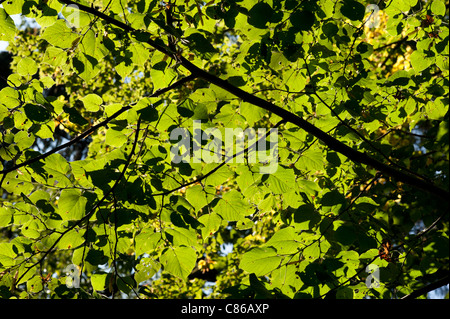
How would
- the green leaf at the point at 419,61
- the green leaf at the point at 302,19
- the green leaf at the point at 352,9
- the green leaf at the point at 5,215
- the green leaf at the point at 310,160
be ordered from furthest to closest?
1. the green leaf at the point at 419,61
2. the green leaf at the point at 310,160
3. the green leaf at the point at 5,215
4. the green leaf at the point at 352,9
5. the green leaf at the point at 302,19

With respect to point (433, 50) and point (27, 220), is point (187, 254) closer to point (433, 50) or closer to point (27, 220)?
point (27, 220)

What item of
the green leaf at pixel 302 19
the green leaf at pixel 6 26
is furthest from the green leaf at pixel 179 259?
the green leaf at pixel 6 26

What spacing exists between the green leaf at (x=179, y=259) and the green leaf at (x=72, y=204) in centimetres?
46

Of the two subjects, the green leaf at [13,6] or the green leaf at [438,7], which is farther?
the green leaf at [438,7]

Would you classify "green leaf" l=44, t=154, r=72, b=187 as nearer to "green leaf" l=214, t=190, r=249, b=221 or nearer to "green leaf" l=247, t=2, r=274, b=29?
"green leaf" l=214, t=190, r=249, b=221

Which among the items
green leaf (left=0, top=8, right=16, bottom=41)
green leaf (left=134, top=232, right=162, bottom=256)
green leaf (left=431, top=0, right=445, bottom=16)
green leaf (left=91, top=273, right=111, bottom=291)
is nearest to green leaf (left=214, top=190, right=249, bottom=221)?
green leaf (left=134, top=232, right=162, bottom=256)

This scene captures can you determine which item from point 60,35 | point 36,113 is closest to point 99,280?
point 36,113

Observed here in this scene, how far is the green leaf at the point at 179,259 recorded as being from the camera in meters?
1.73

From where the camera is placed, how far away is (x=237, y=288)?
1316 millimetres

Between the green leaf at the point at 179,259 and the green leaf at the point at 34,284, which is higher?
the green leaf at the point at 179,259

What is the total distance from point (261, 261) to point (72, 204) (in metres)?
0.94

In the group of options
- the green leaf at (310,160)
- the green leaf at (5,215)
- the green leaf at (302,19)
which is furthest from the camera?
the green leaf at (310,160)

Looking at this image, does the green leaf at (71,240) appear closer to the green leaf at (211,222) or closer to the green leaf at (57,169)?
the green leaf at (57,169)
